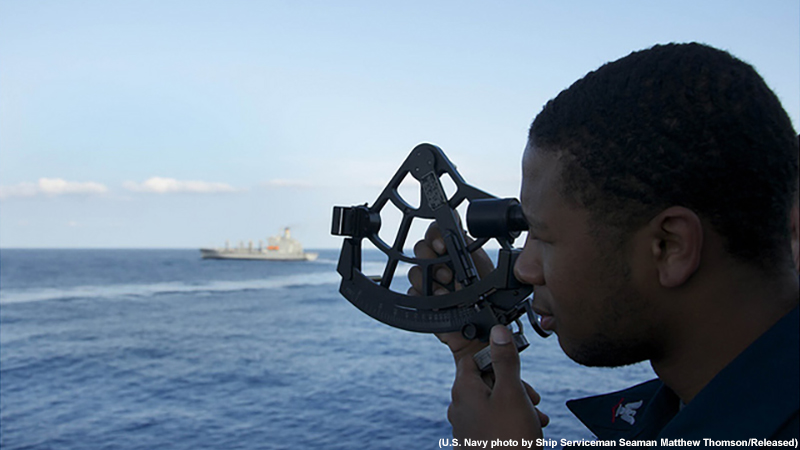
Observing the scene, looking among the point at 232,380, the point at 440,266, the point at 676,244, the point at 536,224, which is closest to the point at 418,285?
the point at 440,266

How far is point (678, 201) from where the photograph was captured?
107 centimetres

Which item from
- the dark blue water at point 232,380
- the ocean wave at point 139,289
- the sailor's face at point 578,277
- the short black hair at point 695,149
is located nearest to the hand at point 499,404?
the sailor's face at point 578,277

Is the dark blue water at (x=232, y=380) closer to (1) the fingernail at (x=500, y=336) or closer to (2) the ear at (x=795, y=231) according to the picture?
(1) the fingernail at (x=500, y=336)

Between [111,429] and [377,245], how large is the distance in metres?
17.2

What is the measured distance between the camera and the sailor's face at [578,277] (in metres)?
1.16

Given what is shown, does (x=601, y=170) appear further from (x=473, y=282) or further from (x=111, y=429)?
(x=111, y=429)

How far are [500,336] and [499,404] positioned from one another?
0.14 metres

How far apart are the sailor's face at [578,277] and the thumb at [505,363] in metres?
0.13

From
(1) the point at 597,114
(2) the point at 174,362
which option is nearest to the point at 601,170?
(1) the point at 597,114

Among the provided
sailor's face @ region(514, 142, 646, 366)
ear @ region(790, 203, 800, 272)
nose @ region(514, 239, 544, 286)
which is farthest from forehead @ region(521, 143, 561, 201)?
ear @ region(790, 203, 800, 272)

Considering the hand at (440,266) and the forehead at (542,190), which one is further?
the hand at (440,266)

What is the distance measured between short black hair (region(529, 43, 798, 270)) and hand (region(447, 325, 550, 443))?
0.38m

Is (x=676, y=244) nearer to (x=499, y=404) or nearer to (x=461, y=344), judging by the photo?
(x=499, y=404)

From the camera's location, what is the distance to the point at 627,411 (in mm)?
1582
